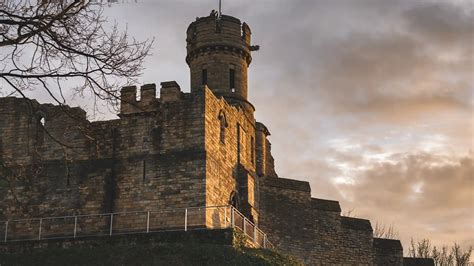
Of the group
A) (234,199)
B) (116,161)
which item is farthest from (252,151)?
(116,161)

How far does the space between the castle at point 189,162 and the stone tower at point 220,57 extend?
0.15ft

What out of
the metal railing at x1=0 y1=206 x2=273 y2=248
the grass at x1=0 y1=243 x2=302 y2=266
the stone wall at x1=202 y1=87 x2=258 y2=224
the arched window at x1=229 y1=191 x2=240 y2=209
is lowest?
the grass at x1=0 y1=243 x2=302 y2=266

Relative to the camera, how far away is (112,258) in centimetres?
2375

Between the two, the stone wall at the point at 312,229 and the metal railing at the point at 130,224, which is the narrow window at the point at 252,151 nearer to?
the stone wall at the point at 312,229

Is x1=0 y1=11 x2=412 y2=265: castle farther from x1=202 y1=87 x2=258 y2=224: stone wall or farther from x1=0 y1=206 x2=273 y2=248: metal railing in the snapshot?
x1=0 y1=206 x2=273 y2=248: metal railing

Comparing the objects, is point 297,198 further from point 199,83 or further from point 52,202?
point 52,202

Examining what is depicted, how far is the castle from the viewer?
92.2ft

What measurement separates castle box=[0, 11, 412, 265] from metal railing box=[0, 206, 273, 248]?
38 cm

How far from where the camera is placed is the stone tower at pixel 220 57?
34.4 metres

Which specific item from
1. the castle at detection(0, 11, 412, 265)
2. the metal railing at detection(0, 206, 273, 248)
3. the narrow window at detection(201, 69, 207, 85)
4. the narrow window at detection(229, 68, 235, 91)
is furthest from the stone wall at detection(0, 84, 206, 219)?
the narrow window at detection(229, 68, 235, 91)

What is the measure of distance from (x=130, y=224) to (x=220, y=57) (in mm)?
10127

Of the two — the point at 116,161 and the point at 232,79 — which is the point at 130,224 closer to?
the point at 116,161

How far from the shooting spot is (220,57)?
113 feet

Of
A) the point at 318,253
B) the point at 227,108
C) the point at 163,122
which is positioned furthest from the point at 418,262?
the point at 163,122
